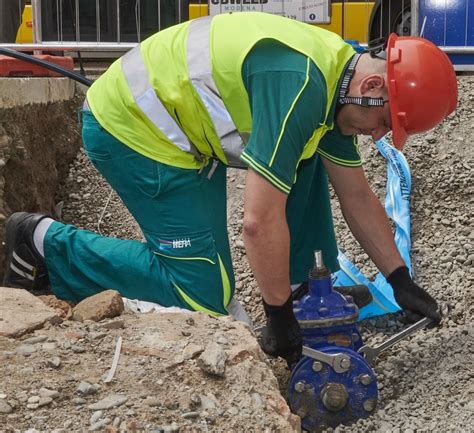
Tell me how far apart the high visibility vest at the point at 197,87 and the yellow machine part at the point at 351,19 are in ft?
15.0

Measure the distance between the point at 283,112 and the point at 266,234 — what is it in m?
0.39

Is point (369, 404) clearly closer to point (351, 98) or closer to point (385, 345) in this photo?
point (385, 345)

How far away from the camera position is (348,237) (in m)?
4.64

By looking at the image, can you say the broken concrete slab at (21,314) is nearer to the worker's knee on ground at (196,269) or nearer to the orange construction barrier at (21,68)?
the worker's knee on ground at (196,269)

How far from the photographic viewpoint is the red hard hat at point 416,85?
2922 millimetres

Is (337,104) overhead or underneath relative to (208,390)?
overhead

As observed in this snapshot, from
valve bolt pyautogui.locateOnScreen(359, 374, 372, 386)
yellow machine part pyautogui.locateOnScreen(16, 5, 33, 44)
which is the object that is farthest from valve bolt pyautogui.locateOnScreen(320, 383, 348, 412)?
yellow machine part pyautogui.locateOnScreen(16, 5, 33, 44)

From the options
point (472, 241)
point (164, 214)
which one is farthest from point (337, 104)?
point (472, 241)

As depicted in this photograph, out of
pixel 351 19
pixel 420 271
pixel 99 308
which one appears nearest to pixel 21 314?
pixel 99 308

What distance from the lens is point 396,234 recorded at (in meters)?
4.45

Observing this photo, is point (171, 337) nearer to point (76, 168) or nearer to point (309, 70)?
point (309, 70)

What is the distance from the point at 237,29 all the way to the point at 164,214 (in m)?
0.81

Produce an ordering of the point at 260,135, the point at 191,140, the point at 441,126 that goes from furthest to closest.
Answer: the point at 441,126
the point at 191,140
the point at 260,135

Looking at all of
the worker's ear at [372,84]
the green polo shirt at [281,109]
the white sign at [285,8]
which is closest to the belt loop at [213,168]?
the green polo shirt at [281,109]
